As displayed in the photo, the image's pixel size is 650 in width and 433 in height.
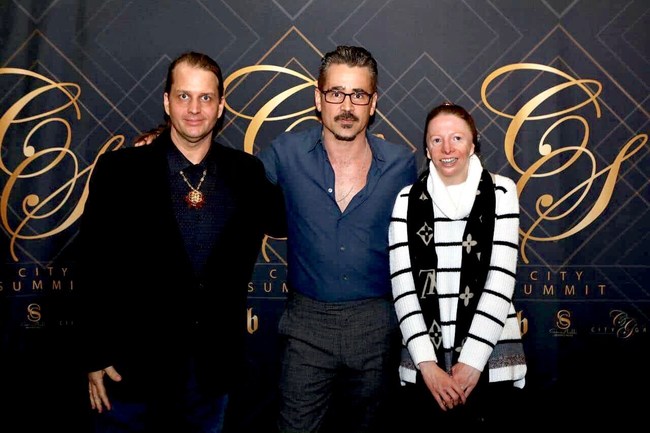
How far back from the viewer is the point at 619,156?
2756mm

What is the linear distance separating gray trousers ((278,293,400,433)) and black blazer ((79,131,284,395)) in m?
0.31

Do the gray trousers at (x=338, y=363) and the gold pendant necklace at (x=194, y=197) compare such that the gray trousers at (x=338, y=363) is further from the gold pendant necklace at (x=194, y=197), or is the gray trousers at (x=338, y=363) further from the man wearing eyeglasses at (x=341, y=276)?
the gold pendant necklace at (x=194, y=197)

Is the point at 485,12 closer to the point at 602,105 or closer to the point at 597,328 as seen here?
the point at 602,105

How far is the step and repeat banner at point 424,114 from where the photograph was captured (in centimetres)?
274

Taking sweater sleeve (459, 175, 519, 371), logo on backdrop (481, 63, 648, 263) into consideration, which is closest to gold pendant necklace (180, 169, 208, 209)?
sweater sleeve (459, 175, 519, 371)

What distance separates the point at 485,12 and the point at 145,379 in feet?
7.96

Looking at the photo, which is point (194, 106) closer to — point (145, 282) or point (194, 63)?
point (194, 63)

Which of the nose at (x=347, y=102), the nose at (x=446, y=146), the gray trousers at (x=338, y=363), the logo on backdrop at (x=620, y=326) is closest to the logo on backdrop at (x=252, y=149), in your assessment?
the logo on backdrop at (x=620, y=326)

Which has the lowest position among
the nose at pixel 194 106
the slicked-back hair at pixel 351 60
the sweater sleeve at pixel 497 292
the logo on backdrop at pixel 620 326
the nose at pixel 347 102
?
the logo on backdrop at pixel 620 326

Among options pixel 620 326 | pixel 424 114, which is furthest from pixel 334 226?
pixel 620 326

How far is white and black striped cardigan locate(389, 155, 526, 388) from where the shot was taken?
1.92 metres

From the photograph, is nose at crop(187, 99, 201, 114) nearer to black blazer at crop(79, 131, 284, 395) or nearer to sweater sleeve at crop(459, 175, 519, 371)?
black blazer at crop(79, 131, 284, 395)

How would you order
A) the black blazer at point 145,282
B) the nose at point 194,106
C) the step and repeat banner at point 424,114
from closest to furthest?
1. the black blazer at point 145,282
2. the nose at point 194,106
3. the step and repeat banner at point 424,114

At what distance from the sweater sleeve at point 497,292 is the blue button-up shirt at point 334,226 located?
1.50 feet
